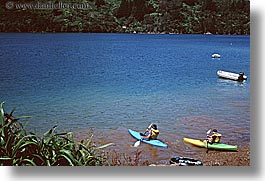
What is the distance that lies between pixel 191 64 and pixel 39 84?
A: 0.76 m

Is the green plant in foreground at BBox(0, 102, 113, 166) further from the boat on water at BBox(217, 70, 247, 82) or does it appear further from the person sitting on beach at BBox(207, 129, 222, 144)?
the boat on water at BBox(217, 70, 247, 82)

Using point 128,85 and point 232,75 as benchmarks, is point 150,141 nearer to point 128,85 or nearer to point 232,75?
point 128,85

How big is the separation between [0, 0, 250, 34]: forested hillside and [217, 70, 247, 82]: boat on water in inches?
8.0

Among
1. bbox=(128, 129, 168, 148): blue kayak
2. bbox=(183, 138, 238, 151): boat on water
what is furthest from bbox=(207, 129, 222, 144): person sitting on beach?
bbox=(128, 129, 168, 148): blue kayak

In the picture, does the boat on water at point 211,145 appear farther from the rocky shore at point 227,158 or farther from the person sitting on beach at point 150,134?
the person sitting on beach at point 150,134

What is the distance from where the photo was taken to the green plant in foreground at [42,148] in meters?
2.56

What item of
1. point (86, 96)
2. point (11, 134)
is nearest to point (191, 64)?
point (86, 96)

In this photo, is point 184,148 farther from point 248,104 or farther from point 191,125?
point 248,104

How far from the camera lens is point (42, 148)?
2.58m

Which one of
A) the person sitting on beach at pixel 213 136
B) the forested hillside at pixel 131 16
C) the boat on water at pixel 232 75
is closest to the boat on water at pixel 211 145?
the person sitting on beach at pixel 213 136

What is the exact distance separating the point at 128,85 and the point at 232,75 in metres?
0.51

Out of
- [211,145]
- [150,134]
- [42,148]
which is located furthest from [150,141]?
[42,148]

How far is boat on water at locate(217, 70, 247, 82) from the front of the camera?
104 inches

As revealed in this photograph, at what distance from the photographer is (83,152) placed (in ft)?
8.52
